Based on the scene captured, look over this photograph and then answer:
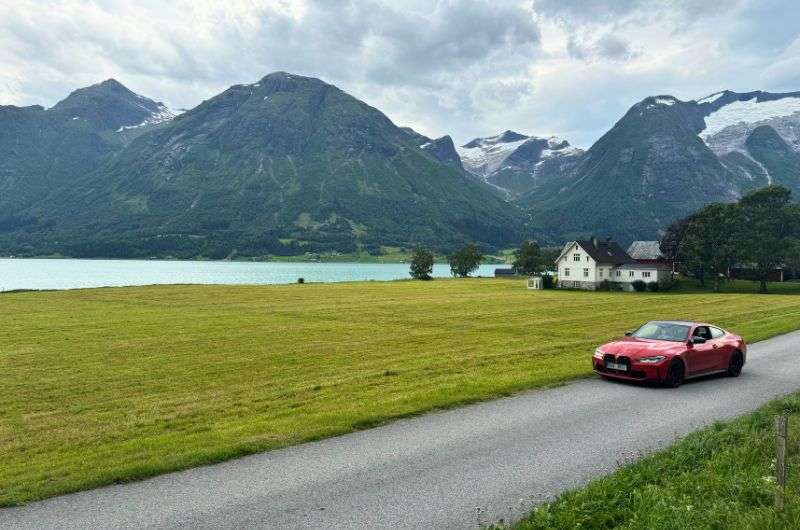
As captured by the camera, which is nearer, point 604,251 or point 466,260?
point 604,251

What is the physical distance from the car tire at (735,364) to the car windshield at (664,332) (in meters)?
2.07

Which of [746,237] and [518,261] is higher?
[746,237]

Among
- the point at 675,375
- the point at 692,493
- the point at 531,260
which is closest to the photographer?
the point at 692,493

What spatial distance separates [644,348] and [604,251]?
3567 inches

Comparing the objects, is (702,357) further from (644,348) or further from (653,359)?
(653,359)

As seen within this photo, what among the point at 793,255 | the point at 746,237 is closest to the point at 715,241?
the point at 746,237

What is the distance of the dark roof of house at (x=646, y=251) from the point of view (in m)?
116

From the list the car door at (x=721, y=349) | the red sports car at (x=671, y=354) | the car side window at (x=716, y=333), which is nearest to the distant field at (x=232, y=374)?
the red sports car at (x=671, y=354)

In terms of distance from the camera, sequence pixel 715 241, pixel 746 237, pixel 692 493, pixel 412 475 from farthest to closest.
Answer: pixel 715 241 → pixel 746 237 → pixel 412 475 → pixel 692 493

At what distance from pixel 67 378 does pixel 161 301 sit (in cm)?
3925

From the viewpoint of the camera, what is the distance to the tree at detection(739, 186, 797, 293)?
89.5 meters

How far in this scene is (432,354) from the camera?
960 inches

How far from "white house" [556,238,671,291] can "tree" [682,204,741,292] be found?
243 inches

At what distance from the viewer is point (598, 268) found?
100375 millimetres
